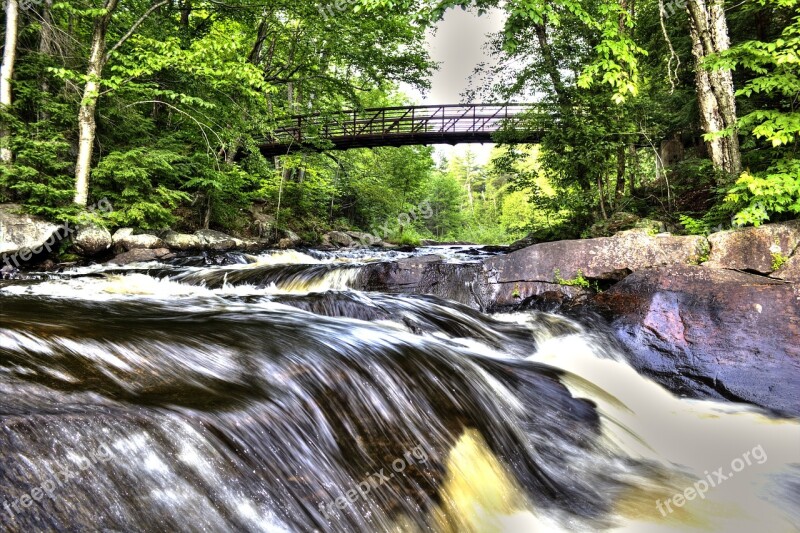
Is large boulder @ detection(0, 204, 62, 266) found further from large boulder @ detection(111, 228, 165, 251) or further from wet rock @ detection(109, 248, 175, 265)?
large boulder @ detection(111, 228, 165, 251)

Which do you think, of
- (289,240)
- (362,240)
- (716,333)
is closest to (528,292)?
(716,333)

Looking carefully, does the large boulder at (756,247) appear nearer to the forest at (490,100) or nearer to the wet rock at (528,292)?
the forest at (490,100)

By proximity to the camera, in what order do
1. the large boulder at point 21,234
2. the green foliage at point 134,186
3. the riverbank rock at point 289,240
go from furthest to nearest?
the riverbank rock at point 289,240, the green foliage at point 134,186, the large boulder at point 21,234

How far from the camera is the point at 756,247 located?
5148mm

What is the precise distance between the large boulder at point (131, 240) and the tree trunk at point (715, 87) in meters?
11.4

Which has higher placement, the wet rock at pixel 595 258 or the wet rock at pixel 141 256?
the wet rock at pixel 595 258

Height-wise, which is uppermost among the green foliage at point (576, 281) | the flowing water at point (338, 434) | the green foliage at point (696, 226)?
the green foliage at point (696, 226)

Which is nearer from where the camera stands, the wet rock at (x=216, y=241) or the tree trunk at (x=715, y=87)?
the tree trunk at (x=715, y=87)

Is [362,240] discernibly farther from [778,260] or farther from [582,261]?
[778,260]

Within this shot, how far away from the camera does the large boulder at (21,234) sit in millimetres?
7375

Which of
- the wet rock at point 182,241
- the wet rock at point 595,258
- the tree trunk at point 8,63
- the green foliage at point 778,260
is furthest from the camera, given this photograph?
the wet rock at point 182,241

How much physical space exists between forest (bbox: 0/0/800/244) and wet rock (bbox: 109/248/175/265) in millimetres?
844

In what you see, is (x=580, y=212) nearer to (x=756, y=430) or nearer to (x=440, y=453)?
(x=756, y=430)

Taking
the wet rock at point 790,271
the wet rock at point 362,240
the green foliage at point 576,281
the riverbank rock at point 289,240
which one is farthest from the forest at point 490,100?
the wet rock at point 362,240
